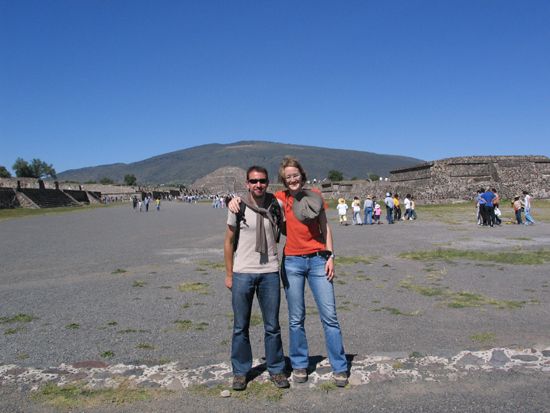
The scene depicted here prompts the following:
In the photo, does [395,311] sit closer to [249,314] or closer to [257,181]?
[249,314]

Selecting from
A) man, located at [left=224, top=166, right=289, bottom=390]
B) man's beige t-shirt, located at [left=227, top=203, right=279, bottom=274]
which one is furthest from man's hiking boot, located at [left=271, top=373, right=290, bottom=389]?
man's beige t-shirt, located at [left=227, top=203, right=279, bottom=274]

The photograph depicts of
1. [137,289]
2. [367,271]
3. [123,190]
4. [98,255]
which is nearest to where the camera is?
[137,289]

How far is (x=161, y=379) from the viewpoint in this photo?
3768 millimetres

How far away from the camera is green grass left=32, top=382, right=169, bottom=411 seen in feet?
11.2

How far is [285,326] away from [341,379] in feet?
5.66

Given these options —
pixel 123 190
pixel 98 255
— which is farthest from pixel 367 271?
pixel 123 190

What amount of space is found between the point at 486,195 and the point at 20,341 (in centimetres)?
1588

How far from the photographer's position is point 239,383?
361 centimetres

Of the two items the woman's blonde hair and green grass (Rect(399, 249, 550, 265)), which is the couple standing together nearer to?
the woman's blonde hair

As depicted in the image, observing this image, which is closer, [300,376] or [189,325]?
[300,376]

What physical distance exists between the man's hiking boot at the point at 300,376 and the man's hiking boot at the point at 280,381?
0.09 meters

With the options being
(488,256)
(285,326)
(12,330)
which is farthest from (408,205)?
(12,330)

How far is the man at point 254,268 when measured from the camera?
11.9 ft

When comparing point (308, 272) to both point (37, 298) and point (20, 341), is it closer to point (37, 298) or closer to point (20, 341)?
point (20, 341)
